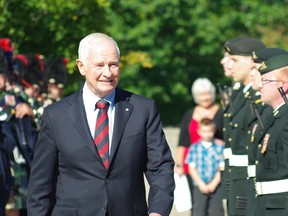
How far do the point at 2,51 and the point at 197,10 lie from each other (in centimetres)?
1820

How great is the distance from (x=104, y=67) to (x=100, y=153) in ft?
1.74

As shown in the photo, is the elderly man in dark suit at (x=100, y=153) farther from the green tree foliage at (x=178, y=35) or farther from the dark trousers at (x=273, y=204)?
the green tree foliage at (x=178, y=35)

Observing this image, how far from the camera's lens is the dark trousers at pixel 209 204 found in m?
11.8

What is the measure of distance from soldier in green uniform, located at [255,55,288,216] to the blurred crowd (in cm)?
367

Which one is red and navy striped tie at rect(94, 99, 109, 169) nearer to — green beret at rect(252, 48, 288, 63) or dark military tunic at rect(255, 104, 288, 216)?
dark military tunic at rect(255, 104, 288, 216)

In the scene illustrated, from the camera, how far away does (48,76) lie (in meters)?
14.9

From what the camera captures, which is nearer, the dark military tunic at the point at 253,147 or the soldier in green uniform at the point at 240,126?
the dark military tunic at the point at 253,147

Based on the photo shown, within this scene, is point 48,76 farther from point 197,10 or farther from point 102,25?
point 197,10

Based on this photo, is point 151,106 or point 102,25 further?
point 102,25

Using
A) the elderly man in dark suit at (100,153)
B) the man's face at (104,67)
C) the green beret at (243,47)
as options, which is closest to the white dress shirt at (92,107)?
the elderly man in dark suit at (100,153)

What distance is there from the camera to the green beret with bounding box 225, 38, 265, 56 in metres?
10.6

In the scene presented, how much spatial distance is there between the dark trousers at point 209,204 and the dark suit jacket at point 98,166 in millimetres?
Result: 4900

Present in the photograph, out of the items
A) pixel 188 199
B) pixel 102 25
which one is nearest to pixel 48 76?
pixel 102 25

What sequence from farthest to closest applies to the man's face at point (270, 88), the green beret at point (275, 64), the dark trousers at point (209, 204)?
the dark trousers at point (209, 204) → the green beret at point (275, 64) → the man's face at point (270, 88)
